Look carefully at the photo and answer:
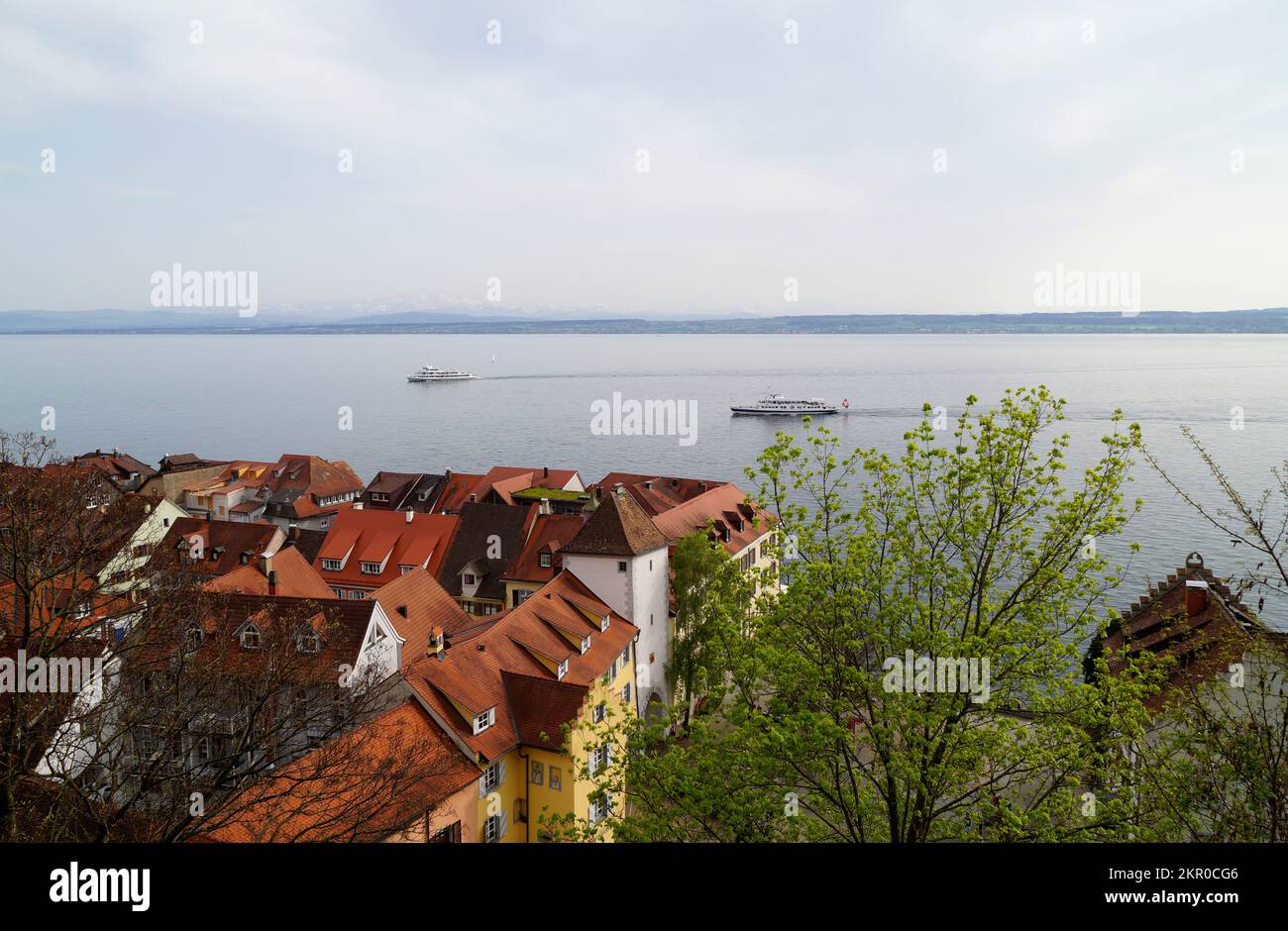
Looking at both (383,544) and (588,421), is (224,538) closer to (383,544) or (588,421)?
(383,544)

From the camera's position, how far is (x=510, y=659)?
1009 inches

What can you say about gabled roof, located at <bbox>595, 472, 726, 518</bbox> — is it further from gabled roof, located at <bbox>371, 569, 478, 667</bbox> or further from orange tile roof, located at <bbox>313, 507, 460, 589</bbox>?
gabled roof, located at <bbox>371, 569, 478, 667</bbox>

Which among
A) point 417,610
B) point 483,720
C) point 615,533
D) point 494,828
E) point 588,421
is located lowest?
point 494,828

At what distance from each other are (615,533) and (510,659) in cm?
874

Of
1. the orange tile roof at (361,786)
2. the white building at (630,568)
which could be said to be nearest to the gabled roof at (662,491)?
the white building at (630,568)

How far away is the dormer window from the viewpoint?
72.3 ft

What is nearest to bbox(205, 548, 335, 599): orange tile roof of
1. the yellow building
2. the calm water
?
the yellow building

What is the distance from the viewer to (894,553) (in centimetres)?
1343

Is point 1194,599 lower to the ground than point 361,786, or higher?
higher

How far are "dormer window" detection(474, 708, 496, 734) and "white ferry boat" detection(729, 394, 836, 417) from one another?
380 ft

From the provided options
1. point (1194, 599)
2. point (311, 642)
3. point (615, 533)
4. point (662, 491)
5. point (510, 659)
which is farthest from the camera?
point (662, 491)

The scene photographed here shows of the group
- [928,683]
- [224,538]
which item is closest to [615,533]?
[928,683]
